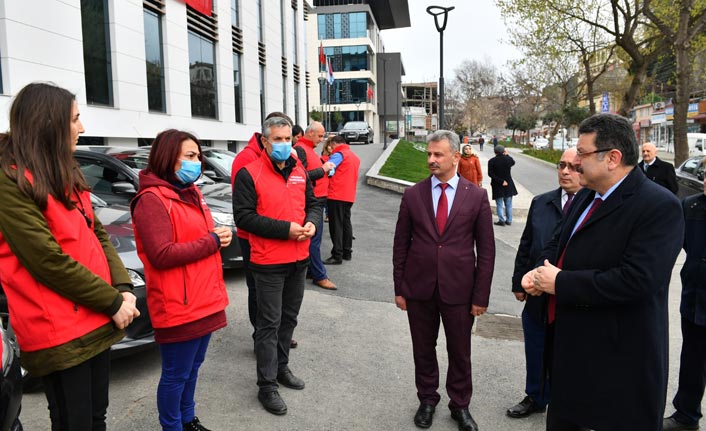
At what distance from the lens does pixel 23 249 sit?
82.5 inches

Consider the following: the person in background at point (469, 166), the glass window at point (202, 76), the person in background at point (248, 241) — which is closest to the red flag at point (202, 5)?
the glass window at point (202, 76)

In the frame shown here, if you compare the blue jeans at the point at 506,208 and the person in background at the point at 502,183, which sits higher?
the person in background at the point at 502,183

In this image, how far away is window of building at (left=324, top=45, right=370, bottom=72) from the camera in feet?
214

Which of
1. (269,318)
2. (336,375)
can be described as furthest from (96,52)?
(336,375)

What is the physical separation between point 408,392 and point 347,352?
895mm

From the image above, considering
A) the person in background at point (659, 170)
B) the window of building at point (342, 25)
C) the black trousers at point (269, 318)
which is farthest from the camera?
the window of building at point (342, 25)

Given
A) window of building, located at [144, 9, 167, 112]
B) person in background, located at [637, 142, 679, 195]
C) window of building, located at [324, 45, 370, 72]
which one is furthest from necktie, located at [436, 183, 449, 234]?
window of building, located at [324, 45, 370, 72]

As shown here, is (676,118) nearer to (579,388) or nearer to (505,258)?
(505,258)

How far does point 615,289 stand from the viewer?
2219 millimetres

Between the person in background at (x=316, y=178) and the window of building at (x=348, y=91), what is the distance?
198 feet

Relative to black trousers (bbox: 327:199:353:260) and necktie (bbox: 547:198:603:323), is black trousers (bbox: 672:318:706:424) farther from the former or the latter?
black trousers (bbox: 327:199:353:260)

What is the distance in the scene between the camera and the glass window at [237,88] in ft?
72.6

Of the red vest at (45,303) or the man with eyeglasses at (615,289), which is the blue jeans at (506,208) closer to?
the man with eyeglasses at (615,289)

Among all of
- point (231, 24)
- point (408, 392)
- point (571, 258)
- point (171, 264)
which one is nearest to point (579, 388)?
point (571, 258)
